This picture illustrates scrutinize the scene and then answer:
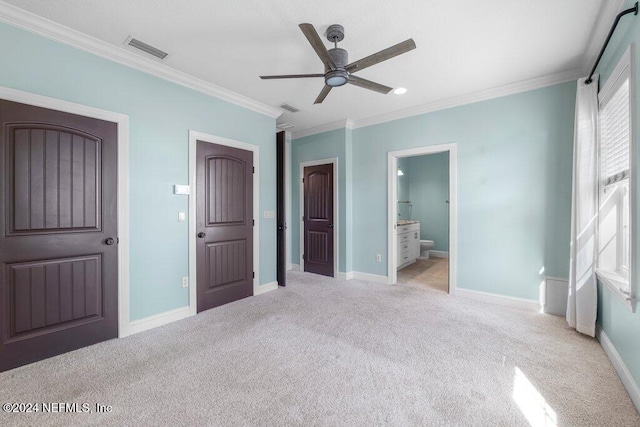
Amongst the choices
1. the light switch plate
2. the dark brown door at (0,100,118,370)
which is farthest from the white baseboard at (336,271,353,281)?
the dark brown door at (0,100,118,370)

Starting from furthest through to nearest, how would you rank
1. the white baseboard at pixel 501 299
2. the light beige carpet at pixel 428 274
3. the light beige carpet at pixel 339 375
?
the light beige carpet at pixel 428 274, the white baseboard at pixel 501 299, the light beige carpet at pixel 339 375

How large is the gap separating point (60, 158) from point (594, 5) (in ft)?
14.4

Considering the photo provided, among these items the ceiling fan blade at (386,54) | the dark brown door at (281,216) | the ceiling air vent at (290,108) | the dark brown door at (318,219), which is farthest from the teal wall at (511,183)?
the ceiling fan blade at (386,54)

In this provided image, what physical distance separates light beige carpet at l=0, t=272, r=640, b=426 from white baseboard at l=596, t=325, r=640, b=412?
0.05 metres

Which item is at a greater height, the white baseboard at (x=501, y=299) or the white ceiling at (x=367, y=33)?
the white ceiling at (x=367, y=33)

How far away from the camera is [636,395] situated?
5.34 feet

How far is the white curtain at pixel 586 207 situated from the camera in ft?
8.14

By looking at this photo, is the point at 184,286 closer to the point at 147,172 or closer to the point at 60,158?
the point at 147,172

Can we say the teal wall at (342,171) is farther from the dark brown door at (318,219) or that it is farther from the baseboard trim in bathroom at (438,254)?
the baseboard trim in bathroom at (438,254)

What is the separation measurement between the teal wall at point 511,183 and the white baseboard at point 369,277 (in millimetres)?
1129

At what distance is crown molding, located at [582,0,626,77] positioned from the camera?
195cm

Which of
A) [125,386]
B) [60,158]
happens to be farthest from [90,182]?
[125,386]

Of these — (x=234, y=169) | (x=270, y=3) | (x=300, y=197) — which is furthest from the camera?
(x=300, y=197)

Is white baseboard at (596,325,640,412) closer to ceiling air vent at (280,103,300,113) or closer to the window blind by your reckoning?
the window blind
